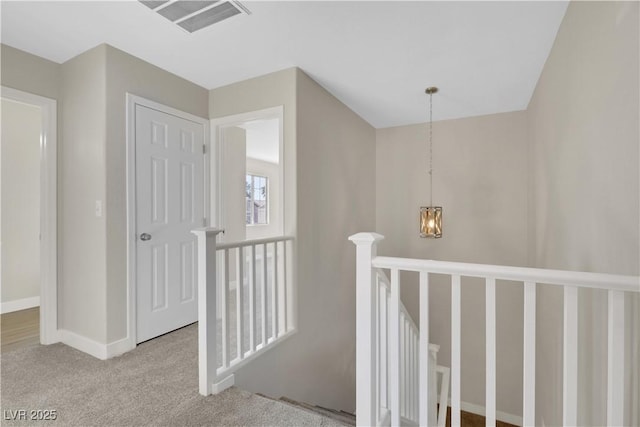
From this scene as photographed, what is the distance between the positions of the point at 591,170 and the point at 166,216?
2.93m

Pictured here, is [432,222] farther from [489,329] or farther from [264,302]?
[489,329]

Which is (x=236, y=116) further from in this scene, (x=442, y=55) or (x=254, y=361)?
(x=254, y=361)

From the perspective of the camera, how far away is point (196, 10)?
1.87 m

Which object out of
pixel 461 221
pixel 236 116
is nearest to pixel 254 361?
pixel 236 116

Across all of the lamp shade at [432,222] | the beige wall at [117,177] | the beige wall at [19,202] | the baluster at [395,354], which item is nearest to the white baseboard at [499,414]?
the lamp shade at [432,222]

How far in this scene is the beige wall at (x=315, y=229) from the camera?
2580mm

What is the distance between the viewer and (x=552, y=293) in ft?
7.25

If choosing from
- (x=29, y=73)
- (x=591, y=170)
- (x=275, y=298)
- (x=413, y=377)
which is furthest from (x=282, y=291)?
(x=29, y=73)

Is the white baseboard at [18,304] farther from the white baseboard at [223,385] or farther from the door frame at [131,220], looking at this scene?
the white baseboard at [223,385]

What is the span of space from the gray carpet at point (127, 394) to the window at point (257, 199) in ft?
16.7

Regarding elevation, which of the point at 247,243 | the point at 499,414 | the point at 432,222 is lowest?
the point at 499,414

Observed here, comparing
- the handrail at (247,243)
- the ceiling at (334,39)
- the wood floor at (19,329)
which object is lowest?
the wood floor at (19,329)

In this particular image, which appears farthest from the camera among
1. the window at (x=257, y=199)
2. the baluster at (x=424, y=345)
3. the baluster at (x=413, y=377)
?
the window at (x=257, y=199)

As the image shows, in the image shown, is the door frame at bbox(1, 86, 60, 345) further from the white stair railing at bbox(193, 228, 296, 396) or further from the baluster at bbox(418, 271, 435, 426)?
the baluster at bbox(418, 271, 435, 426)
